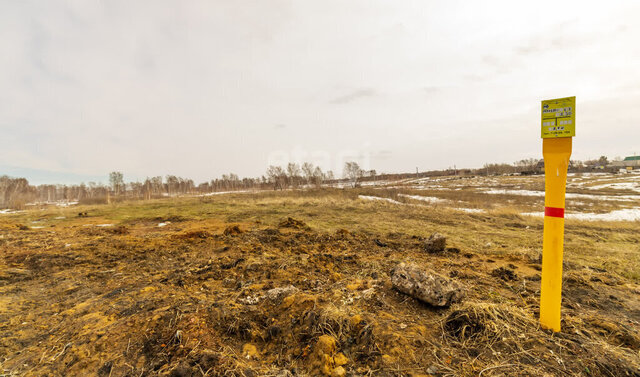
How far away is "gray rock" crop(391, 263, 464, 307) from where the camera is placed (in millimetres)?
3242

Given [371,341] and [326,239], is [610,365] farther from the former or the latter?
[326,239]

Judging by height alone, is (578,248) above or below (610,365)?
below

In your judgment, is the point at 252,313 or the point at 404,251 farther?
the point at 404,251

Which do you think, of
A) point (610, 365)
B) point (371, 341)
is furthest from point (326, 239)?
point (610, 365)

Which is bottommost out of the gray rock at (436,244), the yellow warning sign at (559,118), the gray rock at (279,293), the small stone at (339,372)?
the gray rock at (436,244)

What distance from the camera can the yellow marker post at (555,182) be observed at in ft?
8.41

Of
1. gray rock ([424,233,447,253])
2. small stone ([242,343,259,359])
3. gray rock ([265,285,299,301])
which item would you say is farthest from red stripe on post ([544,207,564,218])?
gray rock ([424,233,447,253])

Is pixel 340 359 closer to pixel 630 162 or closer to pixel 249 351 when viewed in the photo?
pixel 249 351

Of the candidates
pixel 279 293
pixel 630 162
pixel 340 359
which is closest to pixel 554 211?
pixel 340 359

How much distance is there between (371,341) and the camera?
8.38 feet

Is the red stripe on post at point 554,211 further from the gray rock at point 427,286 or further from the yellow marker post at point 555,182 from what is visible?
the gray rock at point 427,286

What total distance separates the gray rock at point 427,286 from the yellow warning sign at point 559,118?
7.27 ft

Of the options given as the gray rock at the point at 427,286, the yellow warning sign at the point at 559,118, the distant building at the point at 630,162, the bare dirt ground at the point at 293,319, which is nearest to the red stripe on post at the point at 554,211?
the yellow warning sign at the point at 559,118

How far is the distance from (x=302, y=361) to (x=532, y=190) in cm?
4818
